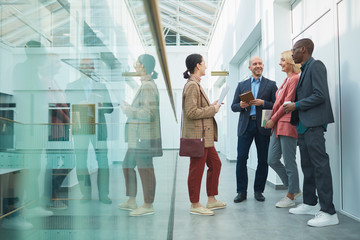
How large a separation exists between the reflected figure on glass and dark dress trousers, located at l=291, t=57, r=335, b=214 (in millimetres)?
2311

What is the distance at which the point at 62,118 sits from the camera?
505 mm

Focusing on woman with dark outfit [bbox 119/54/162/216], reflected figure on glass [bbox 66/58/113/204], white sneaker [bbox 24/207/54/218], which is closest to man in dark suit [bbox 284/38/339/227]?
woman with dark outfit [bbox 119/54/162/216]

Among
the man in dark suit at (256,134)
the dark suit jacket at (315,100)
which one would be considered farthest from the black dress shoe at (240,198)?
the dark suit jacket at (315,100)

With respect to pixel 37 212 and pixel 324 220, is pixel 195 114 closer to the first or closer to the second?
pixel 324 220

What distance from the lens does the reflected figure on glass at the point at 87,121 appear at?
0.54 metres

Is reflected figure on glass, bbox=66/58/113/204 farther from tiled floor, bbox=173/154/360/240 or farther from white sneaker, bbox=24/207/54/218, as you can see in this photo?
tiled floor, bbox=173/154/360/240

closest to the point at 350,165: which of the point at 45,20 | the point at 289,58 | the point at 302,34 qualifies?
the point at 289,58

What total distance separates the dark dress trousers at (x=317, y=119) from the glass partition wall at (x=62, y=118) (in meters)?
2.15

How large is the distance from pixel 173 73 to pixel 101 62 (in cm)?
1384

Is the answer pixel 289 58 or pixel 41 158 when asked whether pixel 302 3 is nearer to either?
pixel 289 58

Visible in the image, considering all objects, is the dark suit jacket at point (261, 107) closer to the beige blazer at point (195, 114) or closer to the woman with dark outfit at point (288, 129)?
the woman with dark outfit at point (288, 129)

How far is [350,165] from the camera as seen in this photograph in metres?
2.83

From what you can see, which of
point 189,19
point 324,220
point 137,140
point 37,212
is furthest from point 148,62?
point 189,19

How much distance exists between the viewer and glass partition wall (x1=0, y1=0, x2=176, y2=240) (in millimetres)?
406
